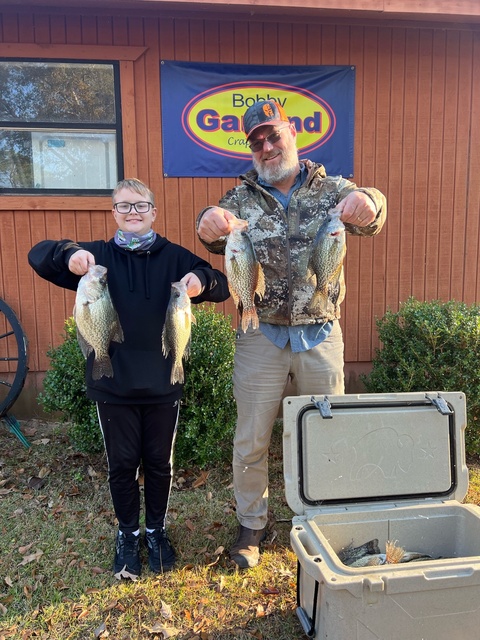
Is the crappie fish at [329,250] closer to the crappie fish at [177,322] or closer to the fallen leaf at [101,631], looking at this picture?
the crappie fish at [177,322]

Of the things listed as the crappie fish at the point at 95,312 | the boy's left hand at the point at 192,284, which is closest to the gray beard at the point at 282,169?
the boy's left hand at the point at 192,284

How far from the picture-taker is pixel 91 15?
16.2 feet

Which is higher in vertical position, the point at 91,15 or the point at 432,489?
the point at 91,15

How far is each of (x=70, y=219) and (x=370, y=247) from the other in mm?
3321

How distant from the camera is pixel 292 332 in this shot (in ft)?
9.57

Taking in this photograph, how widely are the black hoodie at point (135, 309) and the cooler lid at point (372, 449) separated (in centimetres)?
79

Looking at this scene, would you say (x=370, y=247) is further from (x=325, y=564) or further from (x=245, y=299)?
(x=325, y=564)

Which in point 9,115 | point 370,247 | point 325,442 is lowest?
point 325,442

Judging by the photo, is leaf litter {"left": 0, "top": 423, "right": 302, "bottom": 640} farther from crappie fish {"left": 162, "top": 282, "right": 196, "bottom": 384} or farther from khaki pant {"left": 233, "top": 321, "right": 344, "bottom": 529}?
crappie fish {"left": 162, "top": 282, "right": 196, "bottom": 384}

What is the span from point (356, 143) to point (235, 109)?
1.39 m

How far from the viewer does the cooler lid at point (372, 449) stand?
8.10ft

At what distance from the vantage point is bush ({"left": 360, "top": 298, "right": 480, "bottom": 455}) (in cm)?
430

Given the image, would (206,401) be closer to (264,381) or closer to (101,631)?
(264,381)

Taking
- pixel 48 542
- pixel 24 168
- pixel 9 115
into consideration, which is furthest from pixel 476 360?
pixel 9 115
